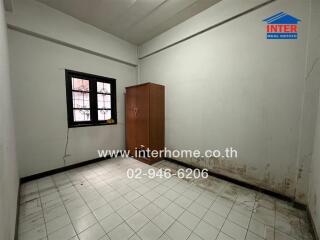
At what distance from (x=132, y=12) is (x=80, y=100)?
7.08 feet

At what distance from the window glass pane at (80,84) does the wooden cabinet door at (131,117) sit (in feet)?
3.22

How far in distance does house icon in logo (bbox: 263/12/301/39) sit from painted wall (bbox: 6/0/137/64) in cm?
315

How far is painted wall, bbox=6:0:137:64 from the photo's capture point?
2.29 m

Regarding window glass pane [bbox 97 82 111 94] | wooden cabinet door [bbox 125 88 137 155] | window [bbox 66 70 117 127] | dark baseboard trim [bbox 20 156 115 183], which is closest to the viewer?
dark baseboard trim [bbox 20 156 115 183]

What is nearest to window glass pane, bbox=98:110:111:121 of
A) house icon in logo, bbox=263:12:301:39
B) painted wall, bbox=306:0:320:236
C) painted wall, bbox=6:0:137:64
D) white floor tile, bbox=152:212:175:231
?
painted wall, bbox=6:0:137:64

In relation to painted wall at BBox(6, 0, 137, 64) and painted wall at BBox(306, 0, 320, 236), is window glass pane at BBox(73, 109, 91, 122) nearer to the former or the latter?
painted wall at BBox(6, 0, 137, 64)

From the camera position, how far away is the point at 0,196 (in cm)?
91

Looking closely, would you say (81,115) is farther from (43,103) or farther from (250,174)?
(250,174)

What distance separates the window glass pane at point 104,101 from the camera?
3489 mm

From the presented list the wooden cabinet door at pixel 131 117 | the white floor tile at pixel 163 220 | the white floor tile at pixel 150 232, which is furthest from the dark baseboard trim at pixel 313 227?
the wooden cabinet door at pixel 131 117

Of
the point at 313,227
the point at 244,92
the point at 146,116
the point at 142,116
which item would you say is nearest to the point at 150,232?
the point at 313,227

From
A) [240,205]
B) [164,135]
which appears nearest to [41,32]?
[164,135]

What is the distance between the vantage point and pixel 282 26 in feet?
6.44

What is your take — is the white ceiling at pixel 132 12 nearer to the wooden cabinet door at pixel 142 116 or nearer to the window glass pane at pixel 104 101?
the wooden cabinet door at pixel 142 116
